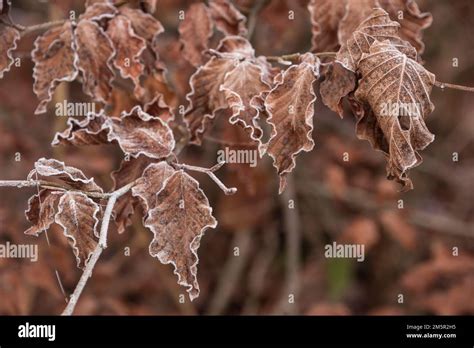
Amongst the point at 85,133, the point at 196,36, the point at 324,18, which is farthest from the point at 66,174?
the point at 324,18

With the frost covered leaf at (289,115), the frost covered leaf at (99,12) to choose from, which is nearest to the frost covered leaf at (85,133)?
the frost covered leaf at (99,12)

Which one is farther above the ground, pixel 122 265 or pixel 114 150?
pixel 114 150

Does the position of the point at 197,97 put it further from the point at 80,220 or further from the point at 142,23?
the point at 80,220

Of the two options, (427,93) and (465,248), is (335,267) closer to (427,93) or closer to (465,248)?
(465,248)
